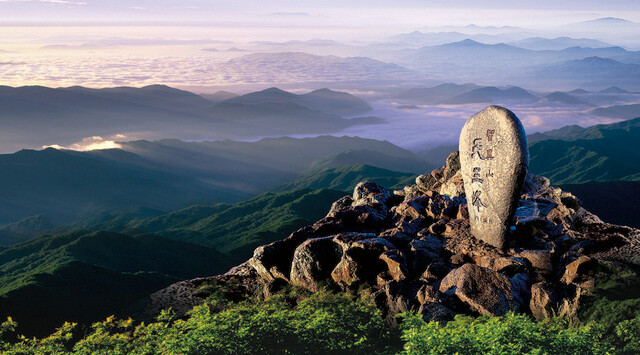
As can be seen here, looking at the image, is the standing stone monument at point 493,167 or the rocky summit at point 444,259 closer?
the rocky summit at point 444,259

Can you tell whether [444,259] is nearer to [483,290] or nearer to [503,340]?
[483,290]

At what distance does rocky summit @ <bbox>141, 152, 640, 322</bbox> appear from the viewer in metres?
22.3

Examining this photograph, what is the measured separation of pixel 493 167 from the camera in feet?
81.8

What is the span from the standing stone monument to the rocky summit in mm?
845

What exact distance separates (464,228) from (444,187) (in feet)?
28.9

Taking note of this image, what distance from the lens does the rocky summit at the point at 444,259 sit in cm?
2231

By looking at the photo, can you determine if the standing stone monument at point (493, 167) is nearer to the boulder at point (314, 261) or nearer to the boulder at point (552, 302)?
the boulder at point (552, 302)

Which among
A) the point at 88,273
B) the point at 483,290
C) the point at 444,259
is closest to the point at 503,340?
the point at 483,290

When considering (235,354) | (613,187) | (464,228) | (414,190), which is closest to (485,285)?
(464,228)

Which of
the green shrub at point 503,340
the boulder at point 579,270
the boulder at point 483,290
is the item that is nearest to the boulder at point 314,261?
the boulder at point 483,290

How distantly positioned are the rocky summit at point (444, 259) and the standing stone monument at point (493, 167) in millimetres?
845

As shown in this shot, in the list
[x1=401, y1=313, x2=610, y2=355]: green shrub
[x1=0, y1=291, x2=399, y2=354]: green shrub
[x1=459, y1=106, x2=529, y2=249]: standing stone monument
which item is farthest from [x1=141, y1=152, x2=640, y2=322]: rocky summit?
[x1=401, y1=313, x2=610, y2=355]: green shrub

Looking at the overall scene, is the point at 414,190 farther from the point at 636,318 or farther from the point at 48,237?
the point at 48,237

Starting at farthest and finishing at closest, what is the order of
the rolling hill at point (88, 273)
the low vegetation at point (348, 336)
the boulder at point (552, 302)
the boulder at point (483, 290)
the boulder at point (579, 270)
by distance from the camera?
the rolling hill at point (88, 273), the boulder at point (579, 270), the boulder at point (483, 290), the boulder at point (552, 302), the low vegetation at point (348, 336)
